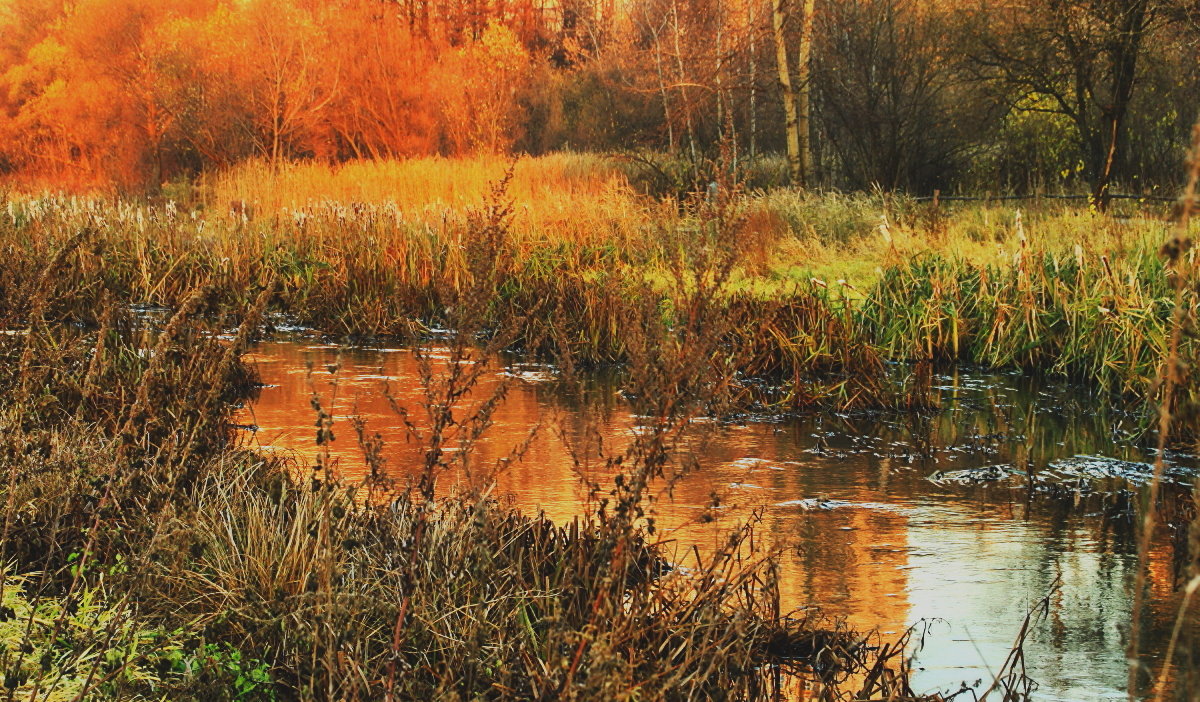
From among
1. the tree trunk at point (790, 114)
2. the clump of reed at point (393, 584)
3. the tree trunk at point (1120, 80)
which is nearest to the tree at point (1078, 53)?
the tree trunk at point (1120, 80)

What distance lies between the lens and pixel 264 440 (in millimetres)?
7328

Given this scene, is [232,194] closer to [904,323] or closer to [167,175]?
[904,323]

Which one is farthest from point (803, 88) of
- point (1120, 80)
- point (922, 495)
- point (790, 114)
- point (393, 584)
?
point (393, 584)

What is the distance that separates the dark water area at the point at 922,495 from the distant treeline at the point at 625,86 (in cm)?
261

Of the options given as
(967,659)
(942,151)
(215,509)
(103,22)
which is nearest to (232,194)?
(942,151)

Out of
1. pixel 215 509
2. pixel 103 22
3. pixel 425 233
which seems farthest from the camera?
pixel 103 22

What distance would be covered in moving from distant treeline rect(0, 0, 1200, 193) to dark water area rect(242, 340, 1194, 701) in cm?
261

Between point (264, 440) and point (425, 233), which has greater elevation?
point (425, 233)

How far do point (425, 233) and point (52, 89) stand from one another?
3087 cm

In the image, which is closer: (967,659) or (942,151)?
(967,659)

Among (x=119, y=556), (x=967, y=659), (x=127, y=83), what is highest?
(x=127, y=83)

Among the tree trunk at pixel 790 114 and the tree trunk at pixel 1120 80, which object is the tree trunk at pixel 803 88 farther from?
the tree trunk at pixel 1120 80

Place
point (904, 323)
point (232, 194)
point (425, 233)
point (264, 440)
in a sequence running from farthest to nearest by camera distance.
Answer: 1. point (232, 194)
2. point (425, 233)
3. point (904, 323)
4. point (264, 440)

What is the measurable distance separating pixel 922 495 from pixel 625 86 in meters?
18.8
